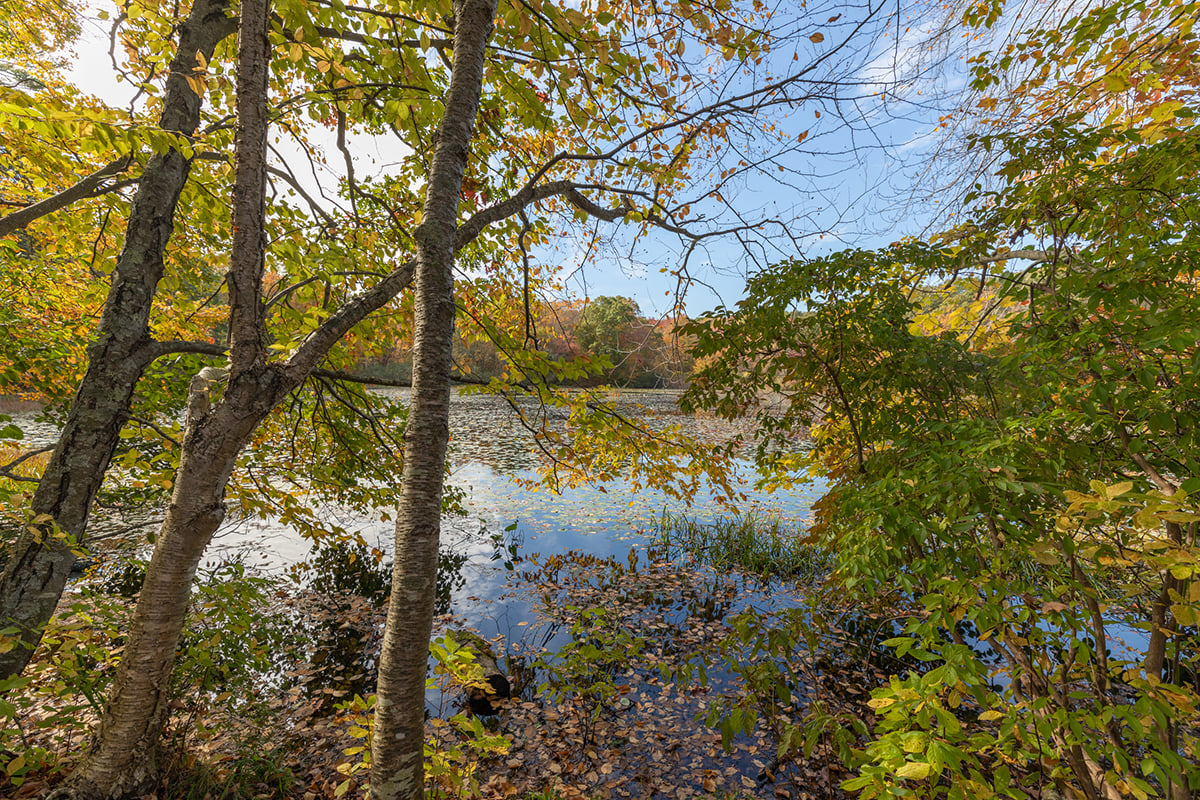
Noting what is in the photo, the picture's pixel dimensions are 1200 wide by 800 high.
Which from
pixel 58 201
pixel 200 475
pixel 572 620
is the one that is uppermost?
pixel 58 201

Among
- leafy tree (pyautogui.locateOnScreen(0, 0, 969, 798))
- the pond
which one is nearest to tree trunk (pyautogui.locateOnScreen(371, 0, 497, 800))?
leafy tree (pyautogui.locateOnScreen(0, 0, 969, 798))

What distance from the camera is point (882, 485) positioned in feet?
6.60

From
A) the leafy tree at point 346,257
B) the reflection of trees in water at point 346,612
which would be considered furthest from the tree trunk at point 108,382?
the reflection of trees in water at point 346,612

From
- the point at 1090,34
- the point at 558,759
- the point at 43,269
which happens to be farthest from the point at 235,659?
the point at 1090,34

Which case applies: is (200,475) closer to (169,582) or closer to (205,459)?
(205,459)

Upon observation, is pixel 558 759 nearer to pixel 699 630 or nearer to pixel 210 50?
pixel 699 630

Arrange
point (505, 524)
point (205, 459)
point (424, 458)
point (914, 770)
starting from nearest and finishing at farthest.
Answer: point (914, 770), point (424, 458), point (205, 459), point (505, 524)

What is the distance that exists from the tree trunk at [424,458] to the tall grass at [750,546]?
6.38 metres

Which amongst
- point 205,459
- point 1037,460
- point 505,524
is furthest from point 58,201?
point 505,524

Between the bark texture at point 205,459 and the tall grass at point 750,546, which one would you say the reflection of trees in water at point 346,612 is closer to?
the bark texture at point 205,459

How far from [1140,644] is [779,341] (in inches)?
257

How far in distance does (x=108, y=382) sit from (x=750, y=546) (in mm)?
8302

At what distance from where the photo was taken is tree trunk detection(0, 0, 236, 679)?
8.21 ft

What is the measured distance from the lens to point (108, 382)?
2602mm
